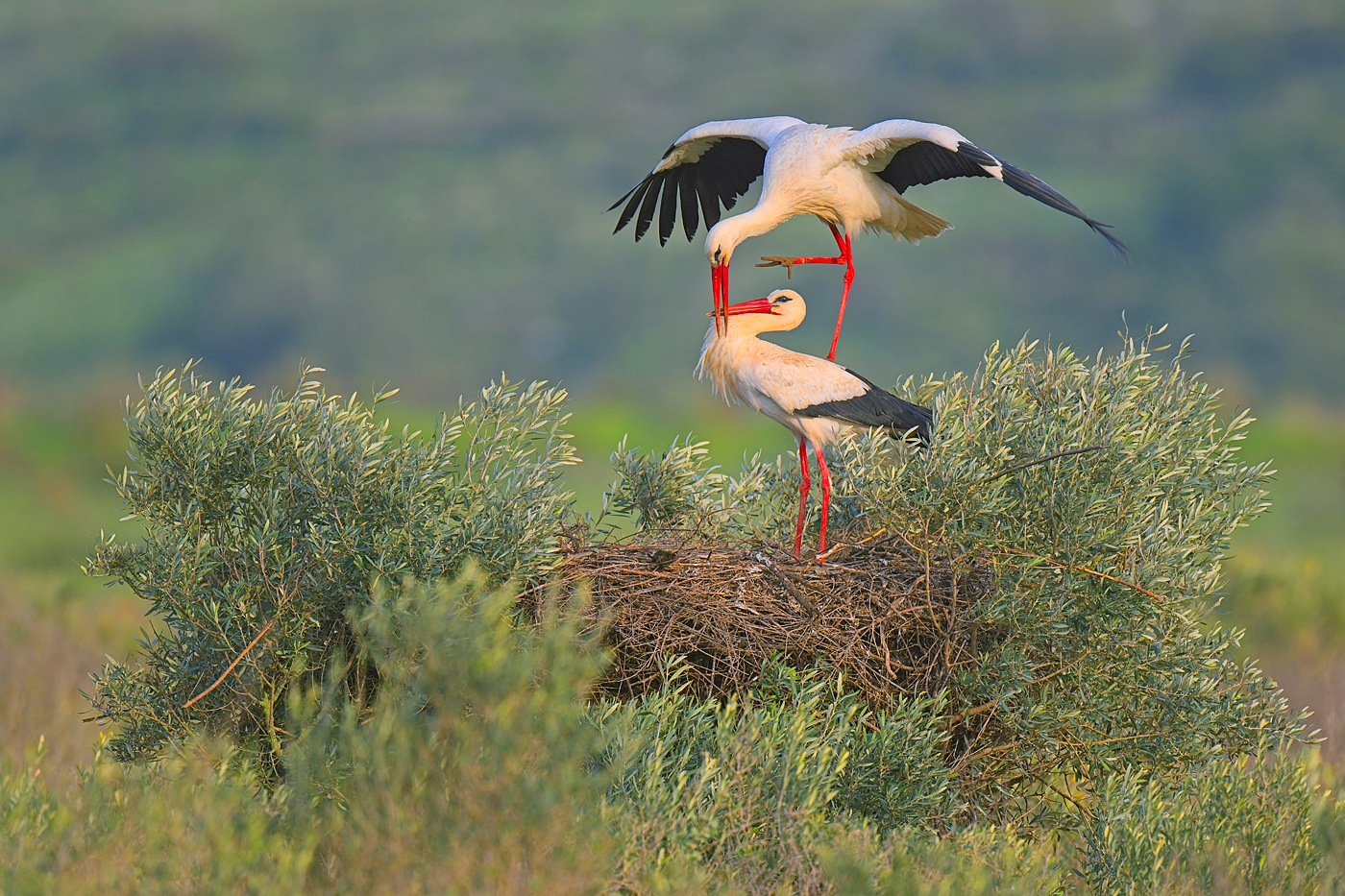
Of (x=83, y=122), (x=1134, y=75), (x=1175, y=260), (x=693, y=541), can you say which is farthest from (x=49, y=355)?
Answer: (x=1134, y=75)

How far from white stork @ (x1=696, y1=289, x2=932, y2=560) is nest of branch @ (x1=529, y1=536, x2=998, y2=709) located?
1.14 feet

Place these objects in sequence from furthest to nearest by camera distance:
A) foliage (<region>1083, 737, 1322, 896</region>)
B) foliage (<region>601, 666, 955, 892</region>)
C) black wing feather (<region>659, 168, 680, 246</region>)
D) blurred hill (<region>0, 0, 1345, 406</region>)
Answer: blurred hill (<region>0, 0, 1345, 406</region>)
black wing feather (<region>659, 168, 680, 246</region>)
foliage (<region>1083, 737, 1322, 896</region>)
foliage (<region>601, 666, 955, 892</region>)

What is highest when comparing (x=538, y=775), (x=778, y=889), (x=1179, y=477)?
(x=1179, y=477)

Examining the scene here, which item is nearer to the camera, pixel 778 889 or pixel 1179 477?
pixel 778 889

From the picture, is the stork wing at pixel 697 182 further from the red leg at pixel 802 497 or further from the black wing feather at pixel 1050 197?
the black wing feather at pixel 1050 197

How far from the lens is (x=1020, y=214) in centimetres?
6028

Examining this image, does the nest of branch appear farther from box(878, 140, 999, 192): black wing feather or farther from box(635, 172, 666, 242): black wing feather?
box(635, 172, 666, 242): black wing feather

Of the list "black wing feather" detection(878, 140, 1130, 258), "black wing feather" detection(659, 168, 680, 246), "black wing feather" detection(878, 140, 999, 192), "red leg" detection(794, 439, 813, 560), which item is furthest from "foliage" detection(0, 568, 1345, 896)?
"black wing feather" detection(659, 168, 680, 246)

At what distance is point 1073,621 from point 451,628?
298 cm

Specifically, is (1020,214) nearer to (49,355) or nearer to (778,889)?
(49,355)

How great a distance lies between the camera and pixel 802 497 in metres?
6.04

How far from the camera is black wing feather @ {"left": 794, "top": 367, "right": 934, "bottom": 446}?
586 cm

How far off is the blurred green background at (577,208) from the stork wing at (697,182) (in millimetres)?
22495

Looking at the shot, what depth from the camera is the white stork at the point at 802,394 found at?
19.3ft
